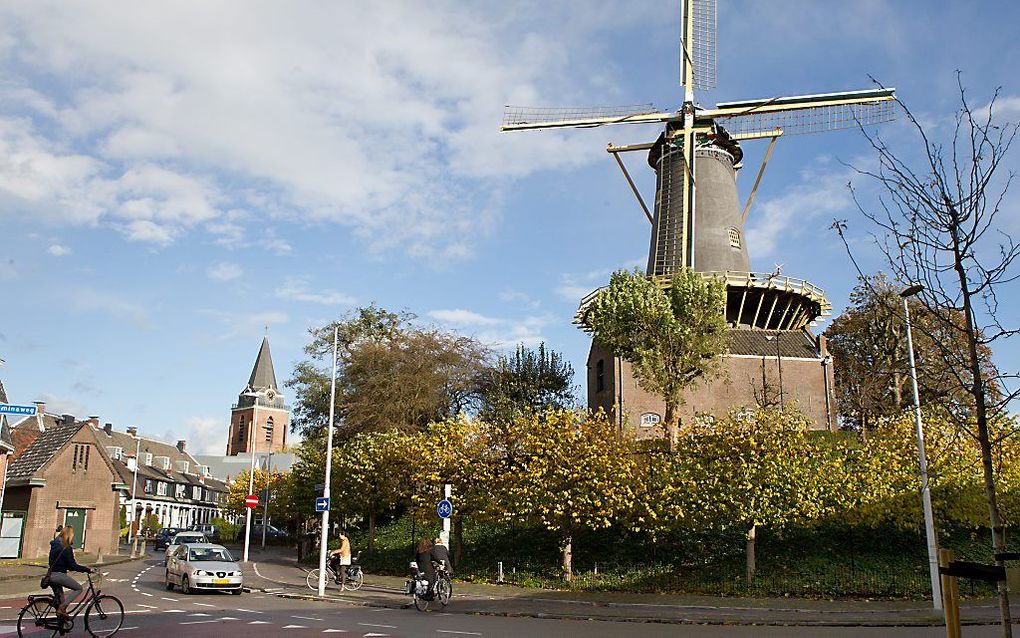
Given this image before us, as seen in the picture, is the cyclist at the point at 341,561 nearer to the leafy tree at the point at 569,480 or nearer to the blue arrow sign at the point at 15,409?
the leafy tree at the point at 569,480

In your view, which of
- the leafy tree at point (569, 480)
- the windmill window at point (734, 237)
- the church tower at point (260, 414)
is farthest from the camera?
the church tower at point (260, 414)

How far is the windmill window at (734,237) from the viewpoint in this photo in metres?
48.5

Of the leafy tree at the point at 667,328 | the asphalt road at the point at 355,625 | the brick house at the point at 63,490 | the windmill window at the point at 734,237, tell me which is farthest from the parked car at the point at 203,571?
Result: the windmill window at the point at 734,237

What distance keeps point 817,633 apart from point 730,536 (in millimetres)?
10914

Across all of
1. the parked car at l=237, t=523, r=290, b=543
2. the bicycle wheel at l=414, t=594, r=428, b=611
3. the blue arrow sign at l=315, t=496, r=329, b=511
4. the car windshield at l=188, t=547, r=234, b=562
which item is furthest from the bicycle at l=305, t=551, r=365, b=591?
the parked car at l=237, t=523, r=290, b=543

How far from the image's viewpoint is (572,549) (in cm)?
2820

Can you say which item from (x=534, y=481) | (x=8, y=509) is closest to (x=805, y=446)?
(x=534, y=481)

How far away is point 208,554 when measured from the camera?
24953mm

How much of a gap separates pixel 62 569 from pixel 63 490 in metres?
36.0

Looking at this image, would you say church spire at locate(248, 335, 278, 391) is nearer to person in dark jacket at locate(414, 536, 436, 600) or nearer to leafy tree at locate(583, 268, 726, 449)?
leafy tree at locate(583, 268, 726, 449)

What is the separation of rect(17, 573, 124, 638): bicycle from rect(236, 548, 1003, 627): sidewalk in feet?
26.4

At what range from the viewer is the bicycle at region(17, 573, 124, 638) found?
43.6ft

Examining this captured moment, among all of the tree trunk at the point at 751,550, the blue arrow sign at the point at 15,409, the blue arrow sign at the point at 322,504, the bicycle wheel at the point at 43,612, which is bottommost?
the bicycle wheel at the point at 43,612

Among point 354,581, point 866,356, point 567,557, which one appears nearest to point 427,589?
point 354,581
